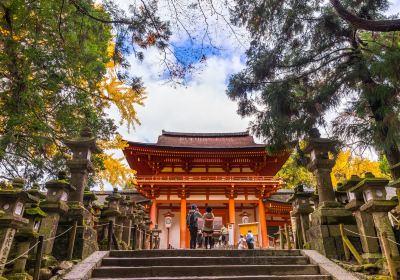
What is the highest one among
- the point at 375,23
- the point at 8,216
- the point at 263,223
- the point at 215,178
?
the point at 215,178

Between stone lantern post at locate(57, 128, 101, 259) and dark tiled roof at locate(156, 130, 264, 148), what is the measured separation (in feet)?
50.6

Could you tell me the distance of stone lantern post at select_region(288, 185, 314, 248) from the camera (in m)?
6.80

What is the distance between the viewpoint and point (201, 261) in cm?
556

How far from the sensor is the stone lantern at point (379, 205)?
4758 mm

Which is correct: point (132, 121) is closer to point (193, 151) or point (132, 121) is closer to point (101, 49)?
point (101, 49)

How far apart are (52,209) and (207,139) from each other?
18.8 m

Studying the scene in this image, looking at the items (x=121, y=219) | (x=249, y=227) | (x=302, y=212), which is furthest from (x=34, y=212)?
(x=249, y=227)

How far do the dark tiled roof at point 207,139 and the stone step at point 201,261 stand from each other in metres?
16.5

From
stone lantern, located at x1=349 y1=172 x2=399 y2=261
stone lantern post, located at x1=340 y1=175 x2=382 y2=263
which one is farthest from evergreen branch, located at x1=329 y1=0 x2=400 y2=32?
stone lantern post, located at x1=340 y1=175 x2=382 y2=263

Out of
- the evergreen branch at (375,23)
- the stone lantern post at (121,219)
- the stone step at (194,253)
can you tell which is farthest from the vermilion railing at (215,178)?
the evergreen branch at (375,23)

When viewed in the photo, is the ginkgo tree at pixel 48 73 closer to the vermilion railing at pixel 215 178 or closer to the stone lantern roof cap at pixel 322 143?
the stone lantern roof cap at pixel 322 143

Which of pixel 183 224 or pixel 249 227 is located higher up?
pixel 183 224

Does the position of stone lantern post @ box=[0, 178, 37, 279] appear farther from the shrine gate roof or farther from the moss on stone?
the shrine gate roof

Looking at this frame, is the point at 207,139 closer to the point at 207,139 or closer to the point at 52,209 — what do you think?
the point at 207,139
